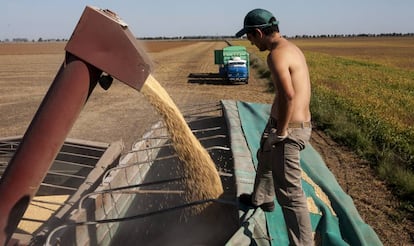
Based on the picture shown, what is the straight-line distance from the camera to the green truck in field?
18.1m

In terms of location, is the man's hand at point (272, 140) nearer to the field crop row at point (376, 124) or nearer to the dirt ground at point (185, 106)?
the dirt ground at point (185, 106)

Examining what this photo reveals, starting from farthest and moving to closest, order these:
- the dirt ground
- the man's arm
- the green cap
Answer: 1. the dirt ground
2. the green cap
3. the man's arm

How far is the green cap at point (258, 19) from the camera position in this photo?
105 inches

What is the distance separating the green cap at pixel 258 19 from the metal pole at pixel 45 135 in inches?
50.4

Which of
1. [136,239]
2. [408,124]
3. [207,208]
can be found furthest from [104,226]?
[408,124]

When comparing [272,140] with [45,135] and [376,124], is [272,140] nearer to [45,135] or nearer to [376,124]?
[45,135]

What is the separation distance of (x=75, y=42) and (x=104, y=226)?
2129 millimetres

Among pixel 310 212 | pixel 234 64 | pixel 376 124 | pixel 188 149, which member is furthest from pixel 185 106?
pixel 234 64

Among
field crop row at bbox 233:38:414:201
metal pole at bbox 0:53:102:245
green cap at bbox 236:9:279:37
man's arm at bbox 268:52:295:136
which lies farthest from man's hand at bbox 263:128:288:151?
field crop row at bbox 233:38:414:201

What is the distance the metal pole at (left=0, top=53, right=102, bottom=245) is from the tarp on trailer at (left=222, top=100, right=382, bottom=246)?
119 centimetres

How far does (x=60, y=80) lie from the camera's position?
176 cm

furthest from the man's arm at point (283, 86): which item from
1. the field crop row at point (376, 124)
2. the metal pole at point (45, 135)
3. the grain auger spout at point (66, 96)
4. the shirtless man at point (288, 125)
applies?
the field crop row at point (376, 124)

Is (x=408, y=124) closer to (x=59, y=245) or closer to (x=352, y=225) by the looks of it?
(x=352, y=225)

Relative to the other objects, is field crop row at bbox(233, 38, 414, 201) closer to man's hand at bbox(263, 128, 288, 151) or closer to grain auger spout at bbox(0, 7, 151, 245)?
man's hand at bbox(263, 128, 288, 151)
